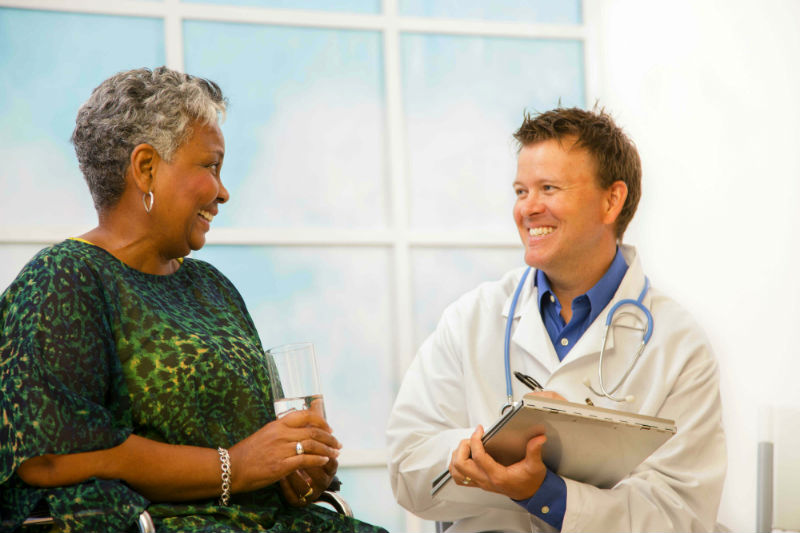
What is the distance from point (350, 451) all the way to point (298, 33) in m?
1.59

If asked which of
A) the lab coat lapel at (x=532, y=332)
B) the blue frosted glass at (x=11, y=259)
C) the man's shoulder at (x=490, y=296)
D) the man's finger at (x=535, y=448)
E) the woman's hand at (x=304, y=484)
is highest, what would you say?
the blue frosted glass at (x=11, y=259)

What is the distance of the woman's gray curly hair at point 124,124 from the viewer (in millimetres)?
1726

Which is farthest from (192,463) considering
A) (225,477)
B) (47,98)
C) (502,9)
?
(502,9)

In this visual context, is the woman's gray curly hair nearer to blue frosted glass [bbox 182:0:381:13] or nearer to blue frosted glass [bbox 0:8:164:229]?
blue frosted glass [bbox 0:8:164:229]

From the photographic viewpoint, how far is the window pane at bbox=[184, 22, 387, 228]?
326 cm

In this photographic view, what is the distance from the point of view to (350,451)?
3.23 metres

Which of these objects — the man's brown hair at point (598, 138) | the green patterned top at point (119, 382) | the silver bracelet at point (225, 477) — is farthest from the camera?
the man's brown hair at point (598, 138)

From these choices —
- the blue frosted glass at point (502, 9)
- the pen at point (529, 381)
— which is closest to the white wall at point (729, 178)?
the blue frosted glass at point (502, 9)

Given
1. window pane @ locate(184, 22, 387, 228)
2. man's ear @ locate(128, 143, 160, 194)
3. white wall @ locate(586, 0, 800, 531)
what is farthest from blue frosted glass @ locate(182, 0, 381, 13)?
man's ear @ locate(128, 143, 160, 194)

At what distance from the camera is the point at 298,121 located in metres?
3.34

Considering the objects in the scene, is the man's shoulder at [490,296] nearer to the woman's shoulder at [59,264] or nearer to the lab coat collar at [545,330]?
the lab coat collar at [545,330]

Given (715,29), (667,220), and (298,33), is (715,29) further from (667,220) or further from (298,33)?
(298,33)

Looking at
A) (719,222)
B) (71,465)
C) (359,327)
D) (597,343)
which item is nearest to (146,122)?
(71,465)

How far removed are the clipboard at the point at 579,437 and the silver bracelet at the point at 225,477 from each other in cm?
47
